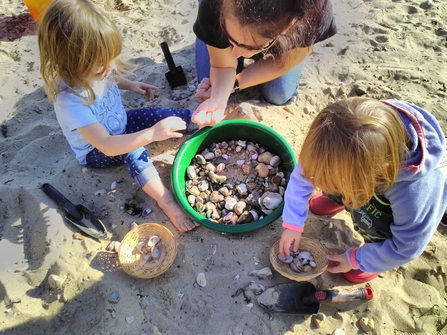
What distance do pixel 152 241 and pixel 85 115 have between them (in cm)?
70

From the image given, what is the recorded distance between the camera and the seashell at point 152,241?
176 centimetres

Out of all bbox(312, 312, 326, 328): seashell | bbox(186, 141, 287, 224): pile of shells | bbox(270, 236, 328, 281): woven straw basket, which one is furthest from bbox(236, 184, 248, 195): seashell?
bbox(312, 312, 326, 328): seashell

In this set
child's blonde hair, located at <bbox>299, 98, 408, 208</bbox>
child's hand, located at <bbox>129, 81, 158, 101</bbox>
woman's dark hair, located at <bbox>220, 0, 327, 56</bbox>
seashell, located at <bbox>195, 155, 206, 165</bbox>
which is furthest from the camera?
child's hand, located at <bbox>129, 81, 158, 101</bbox>

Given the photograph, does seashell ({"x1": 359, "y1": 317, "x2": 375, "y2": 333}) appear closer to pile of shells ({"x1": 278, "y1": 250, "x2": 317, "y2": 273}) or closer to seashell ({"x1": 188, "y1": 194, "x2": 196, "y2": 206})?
pile of shells ({"x1": 278, "y1": 250, "x2": 317, "y2": 273})

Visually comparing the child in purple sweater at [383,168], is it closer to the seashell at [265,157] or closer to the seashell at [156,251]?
the seashell at [265,157]

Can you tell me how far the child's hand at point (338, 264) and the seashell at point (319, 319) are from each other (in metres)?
0.21

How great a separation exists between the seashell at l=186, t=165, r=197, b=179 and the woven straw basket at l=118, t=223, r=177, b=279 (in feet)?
1.24

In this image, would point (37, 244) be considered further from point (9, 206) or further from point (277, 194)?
point (277, 194)

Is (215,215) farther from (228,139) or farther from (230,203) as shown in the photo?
(228,139)

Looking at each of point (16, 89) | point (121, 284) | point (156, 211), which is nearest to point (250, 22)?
point (156, 211)

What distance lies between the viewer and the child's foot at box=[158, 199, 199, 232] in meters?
1.90

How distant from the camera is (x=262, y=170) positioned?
2.07m

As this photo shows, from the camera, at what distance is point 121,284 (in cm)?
172

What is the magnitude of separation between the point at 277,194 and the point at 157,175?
0.68m
